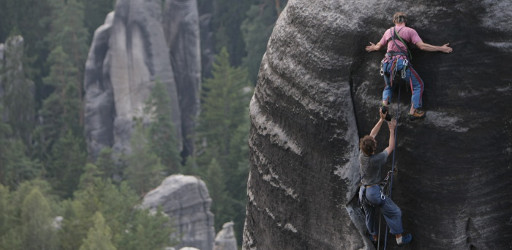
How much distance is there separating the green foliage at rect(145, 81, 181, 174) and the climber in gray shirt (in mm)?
31851

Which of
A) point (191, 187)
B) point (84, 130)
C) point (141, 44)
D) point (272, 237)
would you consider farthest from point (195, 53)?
point (272, 237)

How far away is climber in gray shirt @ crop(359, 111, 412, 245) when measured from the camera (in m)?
7.34

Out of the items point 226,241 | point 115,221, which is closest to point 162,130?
point 226,241

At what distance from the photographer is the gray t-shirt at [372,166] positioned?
7.34 metres

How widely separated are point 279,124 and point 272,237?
1.13 m

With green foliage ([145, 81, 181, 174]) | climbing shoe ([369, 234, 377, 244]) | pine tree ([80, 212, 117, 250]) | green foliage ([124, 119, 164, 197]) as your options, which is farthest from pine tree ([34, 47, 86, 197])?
climbing shoe ([369, 234, 377, 244])

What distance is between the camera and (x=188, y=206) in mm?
33594

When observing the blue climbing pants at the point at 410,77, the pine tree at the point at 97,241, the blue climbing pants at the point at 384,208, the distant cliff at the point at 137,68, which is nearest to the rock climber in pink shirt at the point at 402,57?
the blue climbing pants at the point at 410,77

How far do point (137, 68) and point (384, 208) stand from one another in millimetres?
37277

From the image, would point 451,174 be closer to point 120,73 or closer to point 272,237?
→ point 272,237

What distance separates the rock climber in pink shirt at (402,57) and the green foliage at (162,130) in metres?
32.1

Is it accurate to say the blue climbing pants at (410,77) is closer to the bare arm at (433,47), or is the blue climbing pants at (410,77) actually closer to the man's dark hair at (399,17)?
the bare arm at (433,47)

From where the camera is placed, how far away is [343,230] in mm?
7930

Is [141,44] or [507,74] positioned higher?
[507,74]
